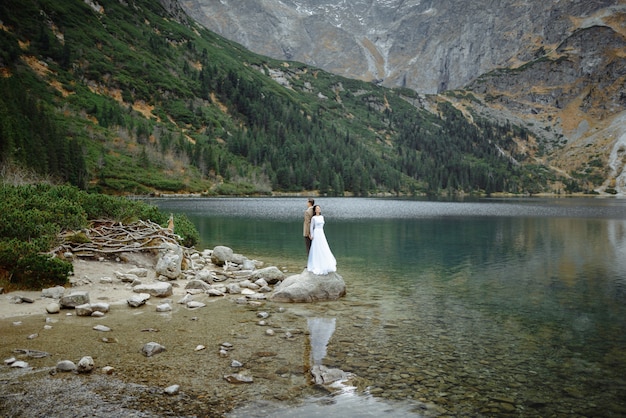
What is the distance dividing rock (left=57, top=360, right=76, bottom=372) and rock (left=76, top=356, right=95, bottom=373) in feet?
0.40

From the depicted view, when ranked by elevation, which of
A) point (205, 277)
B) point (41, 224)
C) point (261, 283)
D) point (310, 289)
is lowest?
point (261, 283)

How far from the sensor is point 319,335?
14.3 meters

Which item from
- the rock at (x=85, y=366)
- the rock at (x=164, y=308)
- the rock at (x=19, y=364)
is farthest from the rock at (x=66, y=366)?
the rock at (x=164, y=308)

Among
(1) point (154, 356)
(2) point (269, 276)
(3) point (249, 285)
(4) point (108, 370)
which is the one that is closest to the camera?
(4) point (108, 370)

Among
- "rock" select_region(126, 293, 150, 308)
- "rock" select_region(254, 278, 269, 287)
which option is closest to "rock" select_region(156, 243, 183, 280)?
"rock" select_region(254, 278, 269, 287)

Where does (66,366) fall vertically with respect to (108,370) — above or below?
above

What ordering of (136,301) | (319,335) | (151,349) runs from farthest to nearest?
(136,301) < (319,335) < (151,349)

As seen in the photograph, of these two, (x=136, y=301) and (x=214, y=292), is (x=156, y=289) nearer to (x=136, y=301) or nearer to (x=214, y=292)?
(x=136, y=301)

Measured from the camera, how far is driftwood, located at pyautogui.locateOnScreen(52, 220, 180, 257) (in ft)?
74.8

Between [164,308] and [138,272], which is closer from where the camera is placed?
[164,308]

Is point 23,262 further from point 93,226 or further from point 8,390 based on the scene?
point 8,390

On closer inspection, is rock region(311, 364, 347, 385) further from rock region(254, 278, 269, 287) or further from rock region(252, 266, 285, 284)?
rock region(252, 266, 285, 284)

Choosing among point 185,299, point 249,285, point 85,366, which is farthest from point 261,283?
point 85,366

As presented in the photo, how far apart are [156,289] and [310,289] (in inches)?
293
